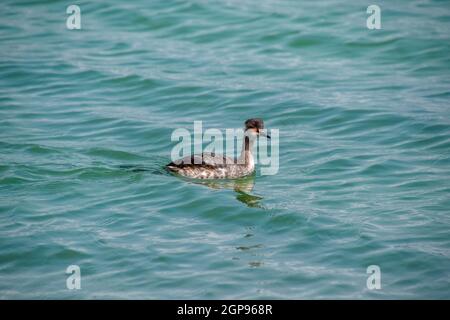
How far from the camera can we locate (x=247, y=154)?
15.6 meters

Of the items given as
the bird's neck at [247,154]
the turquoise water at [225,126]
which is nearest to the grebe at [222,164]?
the bird's neck at [247,154]

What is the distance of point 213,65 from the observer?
69.6 ft

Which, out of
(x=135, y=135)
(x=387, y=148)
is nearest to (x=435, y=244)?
(x=387, y=148)

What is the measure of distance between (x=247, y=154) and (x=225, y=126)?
222cm

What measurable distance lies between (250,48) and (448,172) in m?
8.58

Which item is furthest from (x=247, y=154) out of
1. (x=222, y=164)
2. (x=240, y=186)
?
(x=240, y=186)

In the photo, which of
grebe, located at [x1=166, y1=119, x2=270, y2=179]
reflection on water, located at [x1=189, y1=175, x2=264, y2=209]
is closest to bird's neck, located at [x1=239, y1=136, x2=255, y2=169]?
grebe, located at [x1=166, y1=119, x2=270, y2=179]

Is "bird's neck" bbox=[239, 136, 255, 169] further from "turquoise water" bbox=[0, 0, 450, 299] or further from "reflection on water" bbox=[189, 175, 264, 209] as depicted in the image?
"turquoise water" bbox=[0, 0, 450, 299]

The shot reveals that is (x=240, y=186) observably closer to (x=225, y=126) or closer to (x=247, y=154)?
(x=247, y=154)

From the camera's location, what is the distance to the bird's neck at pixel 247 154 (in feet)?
50.9

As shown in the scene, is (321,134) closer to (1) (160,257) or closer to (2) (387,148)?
(2) (387,148)

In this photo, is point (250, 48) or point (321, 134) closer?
point (321, 134)

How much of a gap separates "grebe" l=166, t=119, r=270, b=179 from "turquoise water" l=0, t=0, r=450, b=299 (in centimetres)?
24

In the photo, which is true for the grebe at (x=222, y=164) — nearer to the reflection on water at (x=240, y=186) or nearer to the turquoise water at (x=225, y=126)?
the reflection on water at (x=240, y=186)
